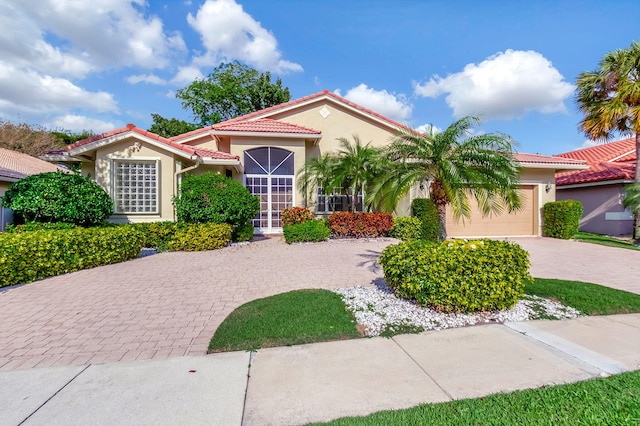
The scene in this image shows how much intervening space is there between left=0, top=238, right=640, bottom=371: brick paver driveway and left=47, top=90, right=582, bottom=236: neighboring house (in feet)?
11.4

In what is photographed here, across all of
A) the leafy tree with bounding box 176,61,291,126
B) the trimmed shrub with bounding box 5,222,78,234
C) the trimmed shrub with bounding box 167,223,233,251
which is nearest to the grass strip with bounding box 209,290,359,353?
the trimmed shrub with bounding box 167,223,233,251

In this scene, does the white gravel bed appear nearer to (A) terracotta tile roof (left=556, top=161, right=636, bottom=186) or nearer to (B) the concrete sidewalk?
(B) the concrete sidewalk

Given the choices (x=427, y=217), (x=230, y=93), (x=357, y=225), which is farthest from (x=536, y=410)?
(x=230, y=93)

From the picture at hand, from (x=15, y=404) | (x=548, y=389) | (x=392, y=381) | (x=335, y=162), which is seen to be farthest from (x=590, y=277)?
(x=15, y=404)

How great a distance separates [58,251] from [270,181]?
27.2ft

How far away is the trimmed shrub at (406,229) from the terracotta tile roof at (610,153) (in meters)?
15.9

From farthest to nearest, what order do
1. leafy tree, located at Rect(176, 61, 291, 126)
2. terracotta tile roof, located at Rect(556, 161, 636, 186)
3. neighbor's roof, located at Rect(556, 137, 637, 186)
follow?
leafy tree, located at Rect(176, 61, 291, 126), neighbor's roof, located at Rect(556, 137, 637, 186), terracotta tile roof, located at Rect(556, 161, 636, 186)

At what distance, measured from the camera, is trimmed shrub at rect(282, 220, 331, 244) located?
1172 centimetres

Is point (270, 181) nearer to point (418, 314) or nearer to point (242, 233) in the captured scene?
point (242, 233)

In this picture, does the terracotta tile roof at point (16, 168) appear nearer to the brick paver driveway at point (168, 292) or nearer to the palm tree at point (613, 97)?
the brick paver driveway at point (168, 292)

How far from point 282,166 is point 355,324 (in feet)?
35.3

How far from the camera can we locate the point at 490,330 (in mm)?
4242

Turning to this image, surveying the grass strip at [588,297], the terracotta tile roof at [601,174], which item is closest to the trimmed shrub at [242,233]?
the grass strip at [588,297]

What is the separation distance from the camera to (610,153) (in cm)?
2075
